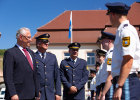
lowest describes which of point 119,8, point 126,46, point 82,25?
point 126,46

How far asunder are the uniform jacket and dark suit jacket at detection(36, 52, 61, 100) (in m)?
1.09

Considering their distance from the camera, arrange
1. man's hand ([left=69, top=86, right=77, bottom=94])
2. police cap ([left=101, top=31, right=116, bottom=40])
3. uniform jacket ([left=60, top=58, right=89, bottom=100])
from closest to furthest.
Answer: police cap ([left=101, top=31, right=116, bottom=40]), man's hand ([left=69, top=86, right=77, bottom=94]), uniform jacket ([left=60, top=58, right=89, bottom=100])

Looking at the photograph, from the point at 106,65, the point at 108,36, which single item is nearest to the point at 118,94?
Result: the point at 106,65

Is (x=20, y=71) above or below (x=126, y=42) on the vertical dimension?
below

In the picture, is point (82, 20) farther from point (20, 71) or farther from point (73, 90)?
point (20, 71)

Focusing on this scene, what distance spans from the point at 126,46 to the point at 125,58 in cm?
15

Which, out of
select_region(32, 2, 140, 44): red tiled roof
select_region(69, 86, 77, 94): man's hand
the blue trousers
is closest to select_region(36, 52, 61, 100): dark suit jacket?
select_region(69, 86, 77, 94): man's hand

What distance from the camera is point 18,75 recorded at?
4969mm

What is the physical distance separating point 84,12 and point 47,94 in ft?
159

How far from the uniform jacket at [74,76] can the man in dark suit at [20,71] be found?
8.44 feet

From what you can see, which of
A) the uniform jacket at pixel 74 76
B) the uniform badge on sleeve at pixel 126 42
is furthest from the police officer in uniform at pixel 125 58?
the uniform jacket at pixel 74 76

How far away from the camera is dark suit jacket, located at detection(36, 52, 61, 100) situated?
6.41 m

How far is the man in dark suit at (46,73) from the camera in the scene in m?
6.41

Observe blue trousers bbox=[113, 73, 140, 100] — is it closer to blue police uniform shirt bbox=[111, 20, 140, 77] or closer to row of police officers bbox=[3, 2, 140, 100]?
row of police officers bbox=[3, 2, 140, 100]
